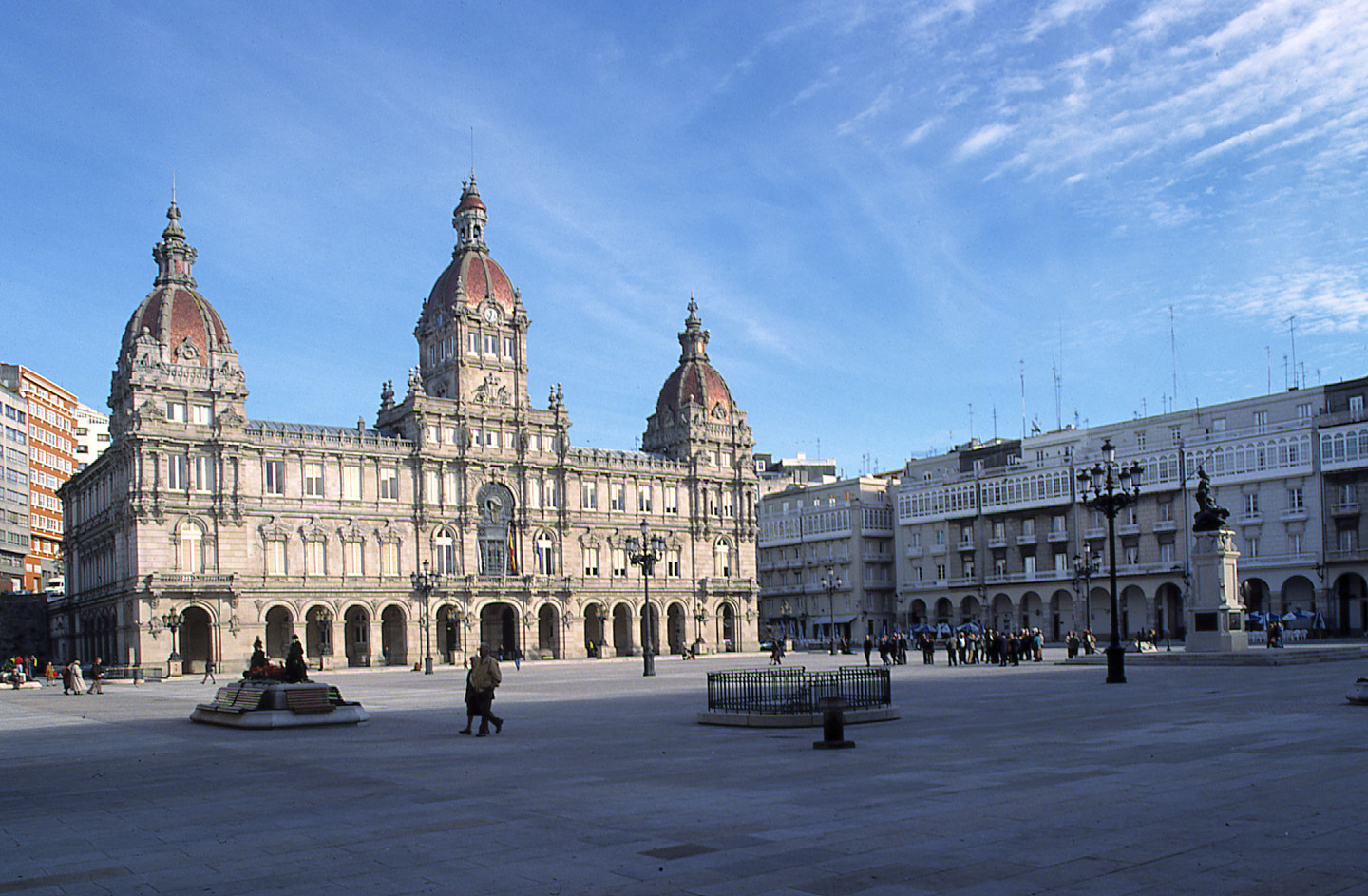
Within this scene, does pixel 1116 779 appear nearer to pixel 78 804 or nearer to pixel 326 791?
pixel 326 791

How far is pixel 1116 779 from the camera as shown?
45.9 ft

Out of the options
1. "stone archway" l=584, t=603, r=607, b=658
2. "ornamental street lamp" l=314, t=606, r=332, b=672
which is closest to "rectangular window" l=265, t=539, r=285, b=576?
"ornamental street lamp" l=314, t=606, r=332, b=672

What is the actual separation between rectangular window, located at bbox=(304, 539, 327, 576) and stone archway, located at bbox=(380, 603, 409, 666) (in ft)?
17.4

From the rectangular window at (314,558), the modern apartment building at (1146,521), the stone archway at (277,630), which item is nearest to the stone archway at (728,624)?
the modern apartment building at (1146,521)

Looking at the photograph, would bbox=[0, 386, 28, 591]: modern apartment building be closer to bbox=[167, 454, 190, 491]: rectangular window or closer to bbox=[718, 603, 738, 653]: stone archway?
bbox=[167, 454, 190, 491]: rectangular window

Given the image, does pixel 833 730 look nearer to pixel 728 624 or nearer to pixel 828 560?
pixel 728 624

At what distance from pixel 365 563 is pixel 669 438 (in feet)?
101

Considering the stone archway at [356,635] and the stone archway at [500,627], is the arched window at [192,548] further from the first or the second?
the stone archway at [500,627]

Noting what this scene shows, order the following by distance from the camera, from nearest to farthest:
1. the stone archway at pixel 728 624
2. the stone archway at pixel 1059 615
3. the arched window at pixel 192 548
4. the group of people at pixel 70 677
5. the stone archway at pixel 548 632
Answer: the group of people at pixel 70 677 → the arched window at pixel 192 548 → the stone archway at pixel 548 632 → the stone archway at pixel 1059 615 → the stone archway at pixel 728 624

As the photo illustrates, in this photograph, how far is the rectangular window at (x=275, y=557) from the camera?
74.6 metres

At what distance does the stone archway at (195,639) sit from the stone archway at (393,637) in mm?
11008

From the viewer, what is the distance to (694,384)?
100938mm

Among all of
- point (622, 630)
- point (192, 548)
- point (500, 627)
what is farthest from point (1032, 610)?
point (192, 548)

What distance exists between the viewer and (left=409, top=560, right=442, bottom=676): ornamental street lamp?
2598 inches
